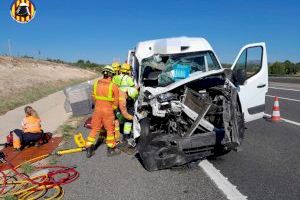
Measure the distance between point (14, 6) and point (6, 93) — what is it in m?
12.9

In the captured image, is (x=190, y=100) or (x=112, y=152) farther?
(x=112, y=152)

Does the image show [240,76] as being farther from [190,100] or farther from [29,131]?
[29,131]

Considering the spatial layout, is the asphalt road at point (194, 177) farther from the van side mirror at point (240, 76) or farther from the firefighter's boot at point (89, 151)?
the van side mirror at point (240, 76)

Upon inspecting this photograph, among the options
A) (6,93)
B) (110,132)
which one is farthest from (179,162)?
(6,93)

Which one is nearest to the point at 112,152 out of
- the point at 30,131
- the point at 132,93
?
the point at 132,93

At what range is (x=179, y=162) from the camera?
6.48m

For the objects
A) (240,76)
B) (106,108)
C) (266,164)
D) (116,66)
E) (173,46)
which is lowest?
(266,164)

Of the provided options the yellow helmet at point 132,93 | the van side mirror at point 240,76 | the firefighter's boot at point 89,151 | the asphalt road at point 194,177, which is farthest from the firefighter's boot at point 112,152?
the van side mirror at point 240,76

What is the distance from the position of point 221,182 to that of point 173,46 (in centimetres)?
420

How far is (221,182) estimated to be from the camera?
573cm

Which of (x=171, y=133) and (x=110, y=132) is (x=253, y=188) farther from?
(x=110, y=132)

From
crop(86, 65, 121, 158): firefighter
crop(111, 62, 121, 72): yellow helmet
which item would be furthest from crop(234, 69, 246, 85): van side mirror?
crop(111, 62, 121, 72): yellow helmet

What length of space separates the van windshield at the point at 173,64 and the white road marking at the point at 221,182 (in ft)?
7.79

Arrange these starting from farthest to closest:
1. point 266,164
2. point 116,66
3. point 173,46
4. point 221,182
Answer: point 116,66, point 173,46, point 266,164, point 221,182
